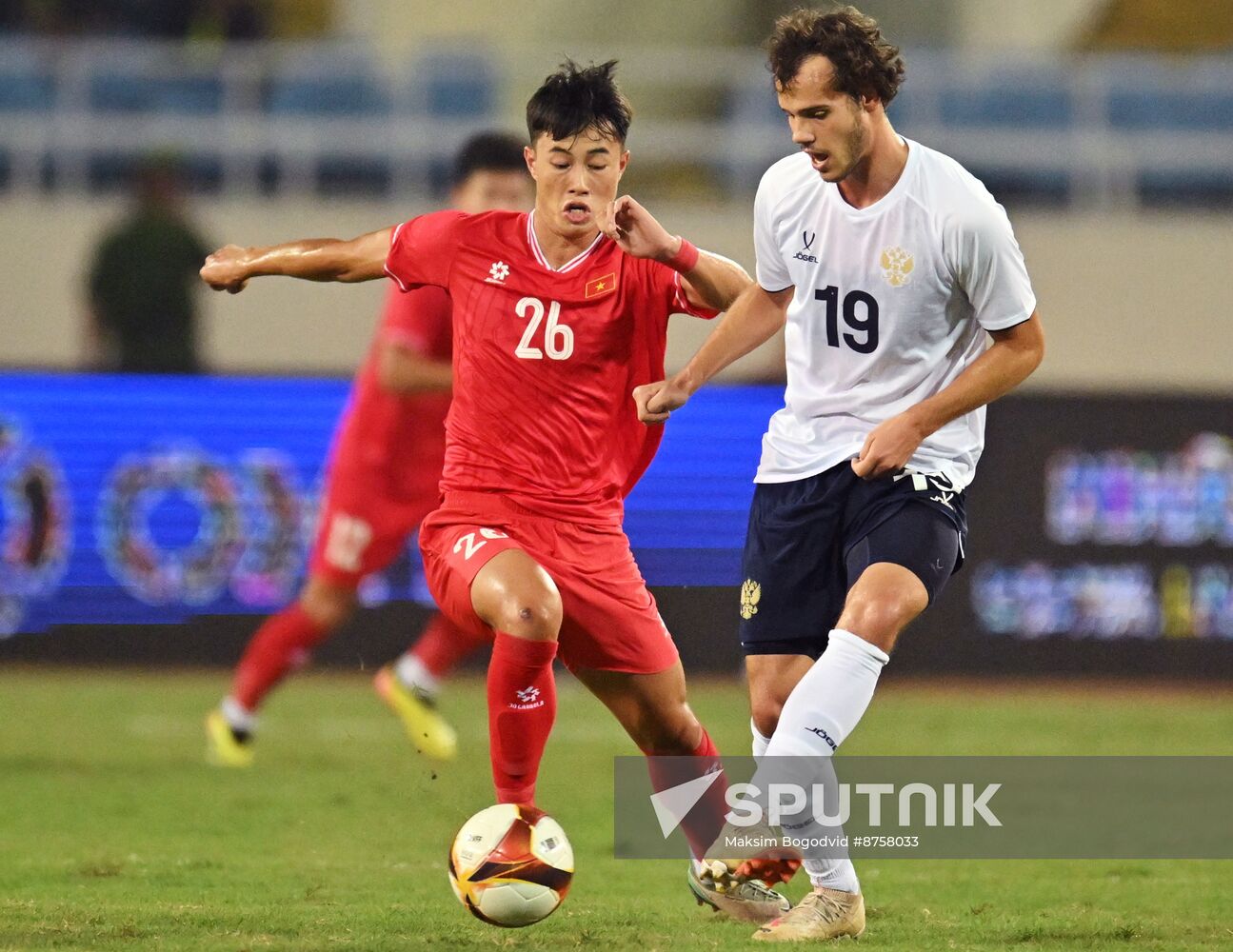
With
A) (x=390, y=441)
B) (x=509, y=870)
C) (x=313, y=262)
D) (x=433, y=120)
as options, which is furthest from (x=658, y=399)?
(x=433, y=120)

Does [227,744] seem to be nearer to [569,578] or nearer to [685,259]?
[569,578]

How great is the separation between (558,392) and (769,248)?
28.7 inches

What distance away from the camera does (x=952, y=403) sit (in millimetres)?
5086

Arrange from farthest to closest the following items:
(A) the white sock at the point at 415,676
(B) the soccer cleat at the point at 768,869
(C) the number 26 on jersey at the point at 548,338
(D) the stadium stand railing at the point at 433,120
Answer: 1. (D) the stadium stand railing at the point at 433,120
2. (A) the white sock at the point at 415,676
3. (C) the number 26 on jersey at the point at 548,338
4. (B) the soccer cleat at the point at 768,869

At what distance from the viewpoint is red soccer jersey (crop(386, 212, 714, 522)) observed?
18.2 ft

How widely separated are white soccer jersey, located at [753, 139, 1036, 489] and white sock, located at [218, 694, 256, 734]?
4239 mm

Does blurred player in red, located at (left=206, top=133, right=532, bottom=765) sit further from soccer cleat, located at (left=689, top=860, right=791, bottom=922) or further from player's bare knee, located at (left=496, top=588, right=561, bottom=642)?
player's bare knee, located at (left=496, top=588, right=561, bottom=642)

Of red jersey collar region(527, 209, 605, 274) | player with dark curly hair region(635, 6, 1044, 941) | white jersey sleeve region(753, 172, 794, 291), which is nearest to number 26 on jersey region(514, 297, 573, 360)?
red jersey collar region(527, 209, 605, 274)

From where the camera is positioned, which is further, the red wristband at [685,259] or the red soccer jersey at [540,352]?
the red soccer jersey at [540,352]

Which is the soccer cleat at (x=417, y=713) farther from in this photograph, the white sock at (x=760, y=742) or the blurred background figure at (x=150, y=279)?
the blurred background figure at (x=150, y=279)

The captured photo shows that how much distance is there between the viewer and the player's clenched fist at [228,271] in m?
5.62

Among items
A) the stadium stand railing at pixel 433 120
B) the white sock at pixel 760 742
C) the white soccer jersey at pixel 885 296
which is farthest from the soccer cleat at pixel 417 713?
the stadium stand railing at pixel 433 120

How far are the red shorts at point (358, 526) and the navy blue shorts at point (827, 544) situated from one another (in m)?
3.87

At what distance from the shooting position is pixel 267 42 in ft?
55.4
